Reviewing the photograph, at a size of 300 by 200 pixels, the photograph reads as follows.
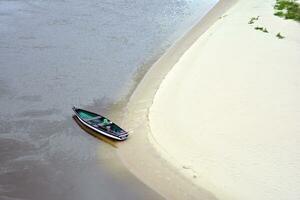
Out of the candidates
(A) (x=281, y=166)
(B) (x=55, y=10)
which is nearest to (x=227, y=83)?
(A) (x=281, y=166)

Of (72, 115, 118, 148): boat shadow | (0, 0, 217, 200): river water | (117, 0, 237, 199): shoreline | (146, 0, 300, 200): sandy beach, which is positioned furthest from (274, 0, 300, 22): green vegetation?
(72, 115, 118, 148): boat shadow

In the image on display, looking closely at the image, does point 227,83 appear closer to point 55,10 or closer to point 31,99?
point 31,99

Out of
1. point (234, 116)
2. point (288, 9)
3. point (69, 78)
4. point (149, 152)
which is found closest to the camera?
point (149, 152)

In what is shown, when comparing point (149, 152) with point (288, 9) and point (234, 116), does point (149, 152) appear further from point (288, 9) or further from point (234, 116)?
point (288, 9)

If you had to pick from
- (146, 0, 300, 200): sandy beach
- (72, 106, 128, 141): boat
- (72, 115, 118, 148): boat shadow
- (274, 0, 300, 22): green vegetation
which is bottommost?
(72, 115, 118, 148): boat shadow

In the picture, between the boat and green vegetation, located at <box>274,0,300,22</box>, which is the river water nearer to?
the boat

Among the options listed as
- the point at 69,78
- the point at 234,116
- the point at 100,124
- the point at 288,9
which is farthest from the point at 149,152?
the point at 288,9
